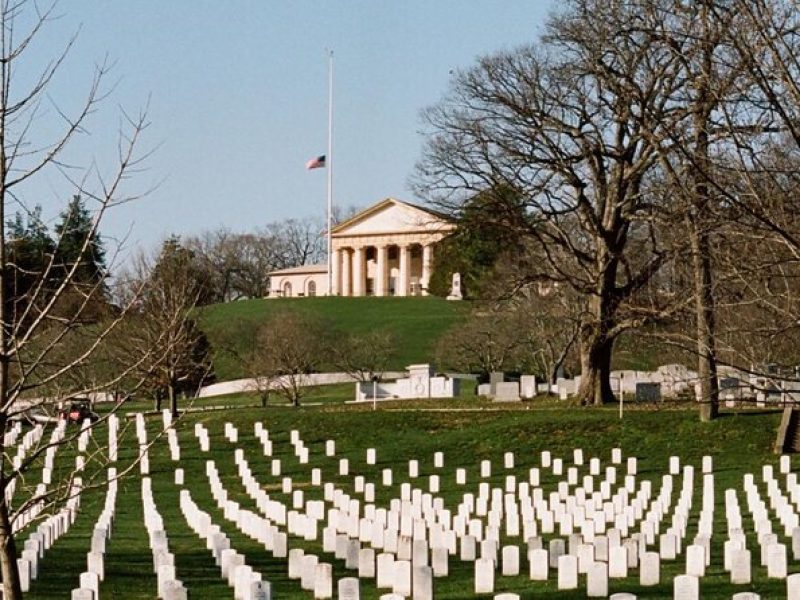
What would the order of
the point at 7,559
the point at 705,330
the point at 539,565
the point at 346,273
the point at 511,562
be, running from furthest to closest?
the point at 346,273 < the point at 511,562 < the point at 539,565 < the point at 705,330 < the point at 7,559

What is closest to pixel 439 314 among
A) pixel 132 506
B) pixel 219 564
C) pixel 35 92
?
pixel 132 506

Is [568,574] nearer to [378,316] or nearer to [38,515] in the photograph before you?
[38,515]

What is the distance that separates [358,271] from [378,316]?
2679cm

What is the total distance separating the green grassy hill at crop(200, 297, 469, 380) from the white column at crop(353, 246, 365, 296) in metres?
15.8

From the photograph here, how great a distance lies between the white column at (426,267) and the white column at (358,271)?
5493 millimetres

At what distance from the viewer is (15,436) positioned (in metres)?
33.9

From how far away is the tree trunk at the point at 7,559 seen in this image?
1000cm

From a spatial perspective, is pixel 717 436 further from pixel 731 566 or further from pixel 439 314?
pixel 439 314

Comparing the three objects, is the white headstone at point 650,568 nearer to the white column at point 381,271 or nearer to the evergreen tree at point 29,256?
the evergreen tree at point 29,256

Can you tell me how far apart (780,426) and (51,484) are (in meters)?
15.4

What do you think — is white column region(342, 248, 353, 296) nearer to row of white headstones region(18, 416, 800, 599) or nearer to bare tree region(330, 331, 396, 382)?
bare tree region(330, 331, 396, 382)

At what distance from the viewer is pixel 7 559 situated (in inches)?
398

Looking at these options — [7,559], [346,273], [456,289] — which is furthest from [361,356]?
[346,273]

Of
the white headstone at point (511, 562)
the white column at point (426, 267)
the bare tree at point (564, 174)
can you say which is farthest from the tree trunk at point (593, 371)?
the white column at point (426, 267)
